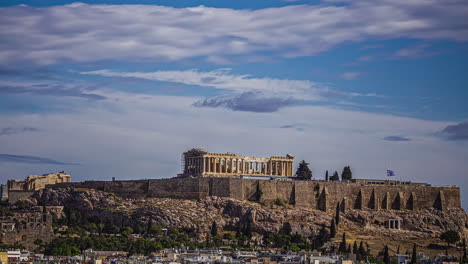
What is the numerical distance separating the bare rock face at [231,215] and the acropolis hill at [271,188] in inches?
68.9

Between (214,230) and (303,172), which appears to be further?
(303,172)

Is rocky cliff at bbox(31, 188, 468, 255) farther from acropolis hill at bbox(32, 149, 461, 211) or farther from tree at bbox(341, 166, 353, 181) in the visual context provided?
tree at bbox(341, 166, 353, 181)

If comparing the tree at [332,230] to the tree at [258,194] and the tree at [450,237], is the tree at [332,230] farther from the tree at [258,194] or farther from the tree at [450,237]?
the tree at [450,237]

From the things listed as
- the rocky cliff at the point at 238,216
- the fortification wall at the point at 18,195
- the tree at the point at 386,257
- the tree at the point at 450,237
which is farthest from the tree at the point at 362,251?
the fortification wall at the point at 18,195

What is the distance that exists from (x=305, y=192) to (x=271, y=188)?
396cm

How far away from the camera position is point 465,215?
378ft

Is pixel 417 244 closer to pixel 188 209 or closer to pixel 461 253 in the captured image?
pixel 461 253

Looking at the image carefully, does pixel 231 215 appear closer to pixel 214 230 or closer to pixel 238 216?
pixel 238 216

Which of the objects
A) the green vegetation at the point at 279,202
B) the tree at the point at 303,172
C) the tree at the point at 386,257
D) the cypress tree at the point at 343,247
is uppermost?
the tree at the point at 303,172

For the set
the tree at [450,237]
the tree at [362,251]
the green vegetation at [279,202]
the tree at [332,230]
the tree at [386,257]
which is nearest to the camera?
the tree at [386,257]

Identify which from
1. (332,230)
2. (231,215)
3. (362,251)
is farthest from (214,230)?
(362,251)

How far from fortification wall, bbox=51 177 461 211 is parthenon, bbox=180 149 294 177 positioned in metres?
4.65

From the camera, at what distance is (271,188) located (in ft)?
360

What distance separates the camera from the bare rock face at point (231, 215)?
332ft
